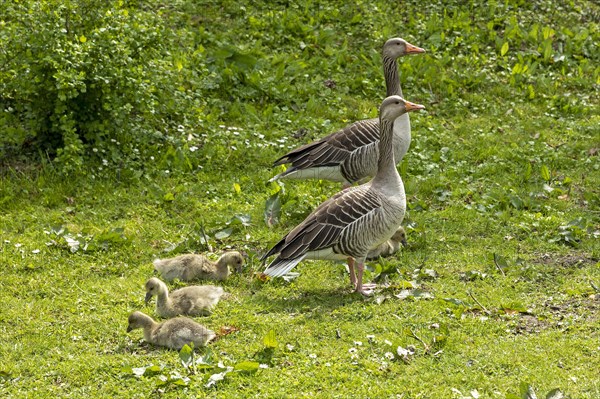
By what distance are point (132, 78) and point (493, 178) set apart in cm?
492

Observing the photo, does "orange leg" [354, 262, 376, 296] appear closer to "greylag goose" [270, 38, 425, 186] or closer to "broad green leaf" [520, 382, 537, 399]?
"broad green leaf" [520, 382, 537, 399]

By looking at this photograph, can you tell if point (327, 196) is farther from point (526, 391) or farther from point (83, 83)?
point (526, 391)

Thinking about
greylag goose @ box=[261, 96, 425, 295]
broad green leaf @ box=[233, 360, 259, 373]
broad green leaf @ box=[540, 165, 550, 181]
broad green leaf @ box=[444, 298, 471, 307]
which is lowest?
broad green leaf @ box=[540, 165, 550, 181]

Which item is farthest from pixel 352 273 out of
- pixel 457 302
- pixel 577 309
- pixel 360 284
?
pixel 577 309

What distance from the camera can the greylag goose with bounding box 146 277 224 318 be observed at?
8461 millimetres

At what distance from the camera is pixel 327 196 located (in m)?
11.9

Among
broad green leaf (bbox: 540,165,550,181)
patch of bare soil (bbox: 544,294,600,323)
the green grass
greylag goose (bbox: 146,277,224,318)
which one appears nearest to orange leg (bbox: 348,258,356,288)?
the green grass

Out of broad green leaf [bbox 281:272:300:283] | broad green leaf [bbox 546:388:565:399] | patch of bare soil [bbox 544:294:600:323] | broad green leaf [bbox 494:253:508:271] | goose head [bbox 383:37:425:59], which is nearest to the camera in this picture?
broad green leaf [bbox 546:388:565:399]

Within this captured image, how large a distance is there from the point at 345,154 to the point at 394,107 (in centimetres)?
202

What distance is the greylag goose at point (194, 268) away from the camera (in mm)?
9312

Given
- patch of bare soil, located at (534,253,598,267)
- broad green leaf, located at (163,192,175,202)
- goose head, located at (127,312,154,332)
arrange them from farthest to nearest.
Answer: broad green leaf, located at (163,192,175,202) < patch of bare soil, located at (534,253,598,267) < goose head, located at (127,312,154,332)

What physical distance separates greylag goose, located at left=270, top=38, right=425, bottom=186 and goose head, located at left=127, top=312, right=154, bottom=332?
3693 millimetres

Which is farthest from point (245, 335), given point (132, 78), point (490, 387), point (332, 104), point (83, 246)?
point (332, 104)

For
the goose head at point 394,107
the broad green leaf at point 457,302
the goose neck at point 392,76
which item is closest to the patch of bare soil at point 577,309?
the broad green leaf at point 457,302
